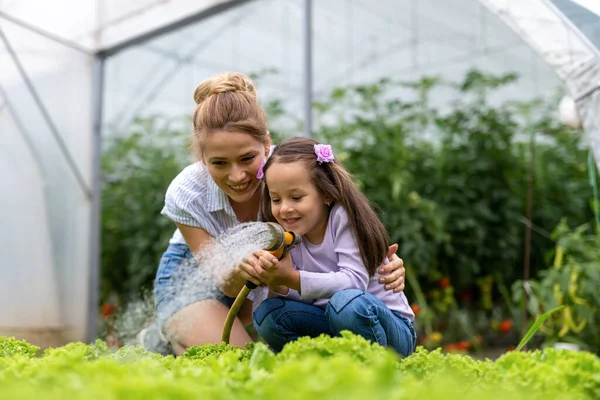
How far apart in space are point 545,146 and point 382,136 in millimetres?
1751

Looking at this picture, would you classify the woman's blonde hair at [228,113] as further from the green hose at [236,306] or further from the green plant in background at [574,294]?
the green plant in background at [574,294]

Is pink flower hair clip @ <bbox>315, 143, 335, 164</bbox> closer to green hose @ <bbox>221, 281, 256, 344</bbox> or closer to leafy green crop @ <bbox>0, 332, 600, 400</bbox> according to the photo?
green hose @ <bbox>221, 281, 256, 344</bbox>

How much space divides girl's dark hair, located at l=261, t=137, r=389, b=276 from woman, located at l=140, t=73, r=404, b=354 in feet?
0.32

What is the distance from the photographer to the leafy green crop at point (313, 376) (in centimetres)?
90

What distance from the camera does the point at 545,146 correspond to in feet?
20.5

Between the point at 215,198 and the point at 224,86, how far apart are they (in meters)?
0.41

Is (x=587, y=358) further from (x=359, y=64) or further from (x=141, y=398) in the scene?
(x=359, y=64)

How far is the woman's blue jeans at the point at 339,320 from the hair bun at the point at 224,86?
30.0 inches

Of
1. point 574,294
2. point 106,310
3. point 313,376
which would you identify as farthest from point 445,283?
point 313,376

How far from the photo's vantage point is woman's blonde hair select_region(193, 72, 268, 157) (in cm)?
241

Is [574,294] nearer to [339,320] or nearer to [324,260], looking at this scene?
[324,260]

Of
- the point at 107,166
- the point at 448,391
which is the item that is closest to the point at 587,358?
the point at 448,391

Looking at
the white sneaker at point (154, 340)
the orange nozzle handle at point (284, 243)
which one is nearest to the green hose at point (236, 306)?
the orange nozzle handle at point (284, 243)

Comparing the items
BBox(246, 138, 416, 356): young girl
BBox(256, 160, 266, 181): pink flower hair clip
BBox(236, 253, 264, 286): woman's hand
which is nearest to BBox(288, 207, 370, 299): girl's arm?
BBox(246, 138, 416, 356): young girl
